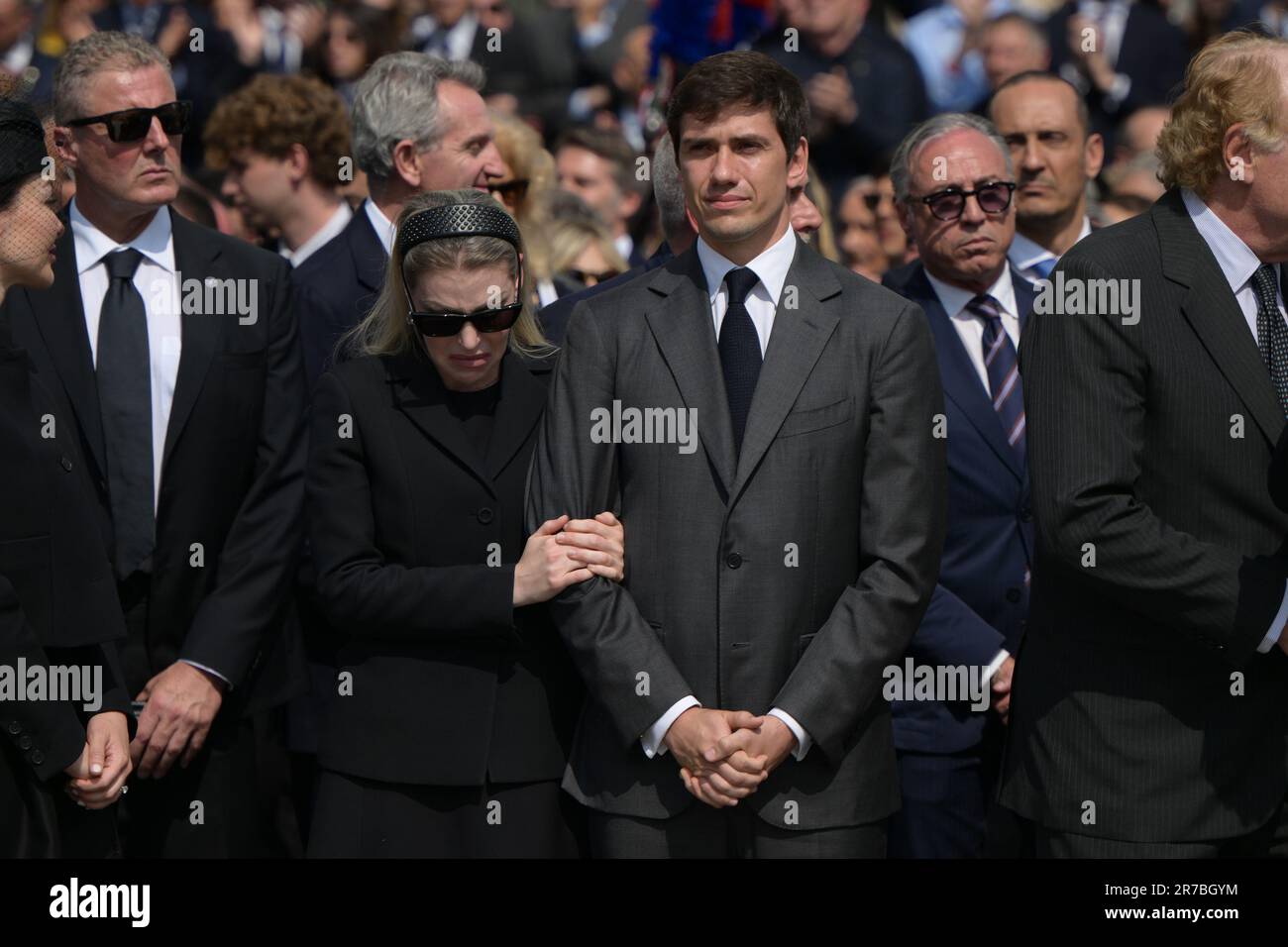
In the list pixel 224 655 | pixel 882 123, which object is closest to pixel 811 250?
pixel 224 655

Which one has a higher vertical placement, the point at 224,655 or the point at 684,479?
the point at 684,479

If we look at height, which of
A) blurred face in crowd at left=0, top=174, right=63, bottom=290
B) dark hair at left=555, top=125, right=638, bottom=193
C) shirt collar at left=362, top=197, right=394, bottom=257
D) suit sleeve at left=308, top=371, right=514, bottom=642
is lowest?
suit sleeve at left=308, top=371, right=514, bottom=642

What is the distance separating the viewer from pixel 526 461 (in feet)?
14.0

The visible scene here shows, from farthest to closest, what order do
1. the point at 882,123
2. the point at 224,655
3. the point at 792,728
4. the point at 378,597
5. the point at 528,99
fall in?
the point at 528,99
the point at 882,123
the point at 224,655
the point at 378,597
the point at 792,728

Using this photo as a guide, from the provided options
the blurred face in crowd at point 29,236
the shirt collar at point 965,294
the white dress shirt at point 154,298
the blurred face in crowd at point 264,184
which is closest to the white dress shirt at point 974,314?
the shirt collar at point 965,294

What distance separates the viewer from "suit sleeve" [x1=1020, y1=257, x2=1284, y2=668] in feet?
11.8

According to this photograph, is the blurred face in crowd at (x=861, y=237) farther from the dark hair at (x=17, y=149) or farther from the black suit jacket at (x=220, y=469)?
the dark hair at (x=17, y=149)

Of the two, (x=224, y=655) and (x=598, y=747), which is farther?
(x=224, y=655)

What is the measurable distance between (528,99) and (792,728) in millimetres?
7624

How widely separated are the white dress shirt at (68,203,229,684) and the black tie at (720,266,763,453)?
157cm

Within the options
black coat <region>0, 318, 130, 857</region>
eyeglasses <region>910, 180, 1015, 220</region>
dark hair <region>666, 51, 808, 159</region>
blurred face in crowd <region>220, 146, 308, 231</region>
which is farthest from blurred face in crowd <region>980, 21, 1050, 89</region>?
black coat <region>0, 318, 130, 857</region>

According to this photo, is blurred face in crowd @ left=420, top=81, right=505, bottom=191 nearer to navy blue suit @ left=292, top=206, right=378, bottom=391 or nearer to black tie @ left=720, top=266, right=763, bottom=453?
navy blue suit @ left=292, top=206, right=378, bottom=391

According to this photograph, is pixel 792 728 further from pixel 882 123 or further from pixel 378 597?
pixel 882 123
